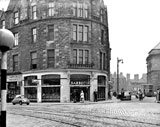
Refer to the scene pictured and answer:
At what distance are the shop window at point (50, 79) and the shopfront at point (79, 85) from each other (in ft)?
5.75

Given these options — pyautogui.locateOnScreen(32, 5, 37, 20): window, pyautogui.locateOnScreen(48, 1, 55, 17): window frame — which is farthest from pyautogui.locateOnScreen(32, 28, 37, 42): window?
pyautogui.locateOnScreen(48, 1, 55, 17): window frame

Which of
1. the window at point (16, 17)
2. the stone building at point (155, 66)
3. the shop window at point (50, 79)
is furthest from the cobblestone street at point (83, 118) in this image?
the stone building at point (155, 66)

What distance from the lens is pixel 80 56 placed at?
110ft

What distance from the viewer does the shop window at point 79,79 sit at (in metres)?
33.4

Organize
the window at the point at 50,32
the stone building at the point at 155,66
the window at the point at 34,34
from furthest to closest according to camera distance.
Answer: the stone building at the point at 155,66 → the window at the point at 34,34 → the window at the point at 50,32

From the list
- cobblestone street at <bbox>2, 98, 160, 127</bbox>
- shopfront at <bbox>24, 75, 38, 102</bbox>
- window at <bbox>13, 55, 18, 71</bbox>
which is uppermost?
window at <bbox>13, 55, 18, 71</bbox>

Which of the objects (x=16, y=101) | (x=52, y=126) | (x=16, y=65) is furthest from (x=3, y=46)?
(x=16, y=65)

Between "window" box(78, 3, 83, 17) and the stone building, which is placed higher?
"window" box(78, 3, 83, 17)

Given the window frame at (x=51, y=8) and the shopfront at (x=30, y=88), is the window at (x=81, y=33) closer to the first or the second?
the window frame at (x=51, y=8)

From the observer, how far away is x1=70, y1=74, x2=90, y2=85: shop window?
33406 millimetres

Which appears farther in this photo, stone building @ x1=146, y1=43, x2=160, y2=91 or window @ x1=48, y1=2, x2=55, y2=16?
stone building @ x1=146, y1=43, x2=160, y2=91

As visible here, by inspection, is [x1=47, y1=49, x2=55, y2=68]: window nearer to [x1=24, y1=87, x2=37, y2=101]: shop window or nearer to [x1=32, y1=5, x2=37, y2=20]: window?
[x1=24, y1=87, x2=37, y2=101]: shop window

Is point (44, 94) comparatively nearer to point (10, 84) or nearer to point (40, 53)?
point (40, 53)

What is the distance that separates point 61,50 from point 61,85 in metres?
4.33
